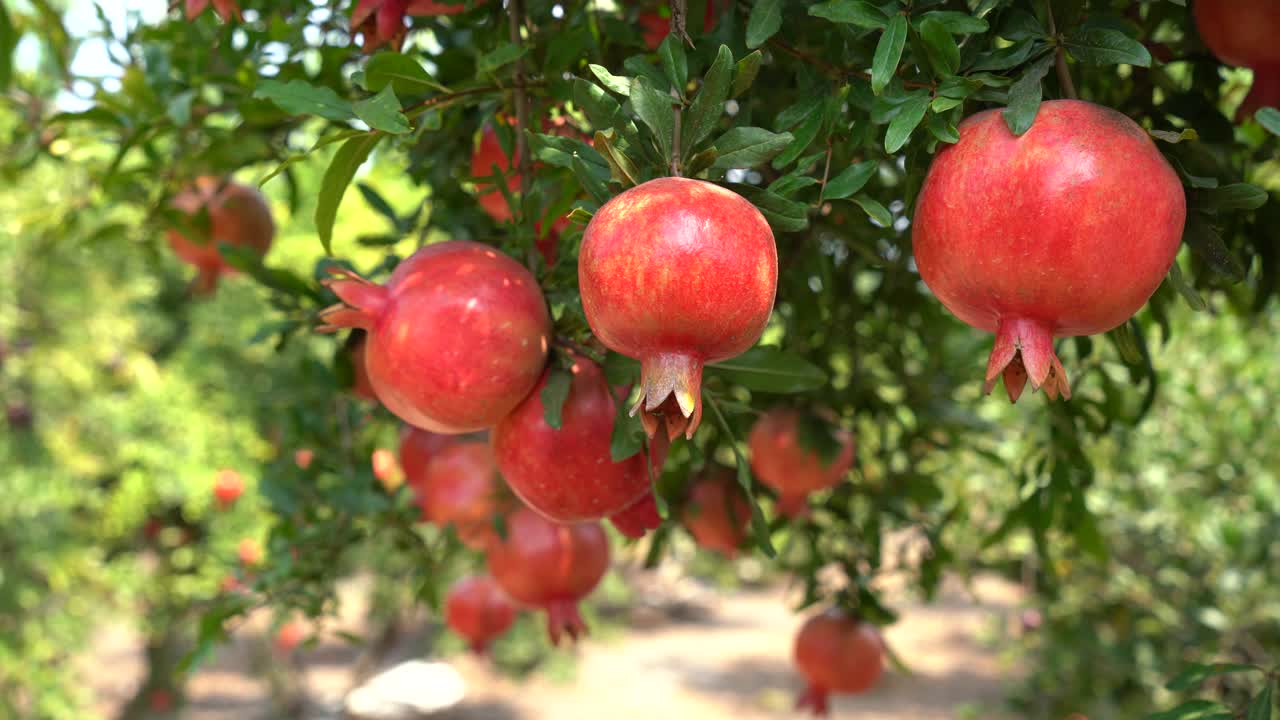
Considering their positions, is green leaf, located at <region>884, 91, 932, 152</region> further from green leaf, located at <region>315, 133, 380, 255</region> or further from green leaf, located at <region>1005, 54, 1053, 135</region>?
green leaf, located at <region>315, 133, 380, 255</region>

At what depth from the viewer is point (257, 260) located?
1167mm

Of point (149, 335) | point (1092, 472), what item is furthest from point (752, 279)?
point (149, 335)

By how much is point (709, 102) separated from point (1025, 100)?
7.6 inches

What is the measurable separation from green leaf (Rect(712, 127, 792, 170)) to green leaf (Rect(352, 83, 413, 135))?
0.72 ft

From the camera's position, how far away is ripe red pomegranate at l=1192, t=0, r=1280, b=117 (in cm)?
82

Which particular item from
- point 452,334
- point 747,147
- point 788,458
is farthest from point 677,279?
point 788,458

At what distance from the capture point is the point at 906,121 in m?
0.66

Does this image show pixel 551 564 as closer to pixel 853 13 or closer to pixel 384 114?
pixel 384 114

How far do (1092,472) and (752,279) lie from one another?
38.5 inches

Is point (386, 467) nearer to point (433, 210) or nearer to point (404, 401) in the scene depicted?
point (433, 210)

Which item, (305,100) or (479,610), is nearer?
(305,100)

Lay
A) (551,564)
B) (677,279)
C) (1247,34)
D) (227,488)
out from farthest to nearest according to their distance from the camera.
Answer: (227,488) < (551,564) < (1247,34) < (677,279)

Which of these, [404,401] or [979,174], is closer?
[979,174]

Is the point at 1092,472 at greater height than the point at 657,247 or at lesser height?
lesser
